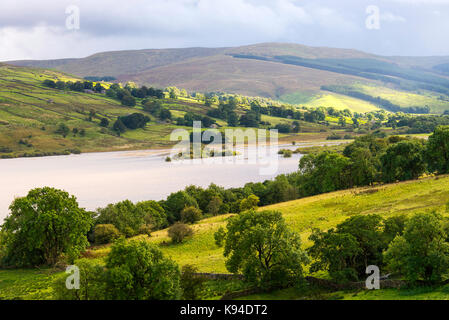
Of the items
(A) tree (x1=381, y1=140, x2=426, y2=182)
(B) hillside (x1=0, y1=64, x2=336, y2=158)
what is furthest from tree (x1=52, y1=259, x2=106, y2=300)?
(B) hillside (x1=0, y1=64, x2=336, y2=158)

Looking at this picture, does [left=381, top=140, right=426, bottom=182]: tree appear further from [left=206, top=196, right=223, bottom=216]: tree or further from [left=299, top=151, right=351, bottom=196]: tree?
[left=206, top=196, right=223, bottom=216]: tree

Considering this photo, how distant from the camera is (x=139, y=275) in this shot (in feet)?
84.7

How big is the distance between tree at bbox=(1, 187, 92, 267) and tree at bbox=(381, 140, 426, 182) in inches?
1914

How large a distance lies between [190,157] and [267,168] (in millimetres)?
38398

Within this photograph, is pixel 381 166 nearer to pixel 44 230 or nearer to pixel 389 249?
pixel 389 249

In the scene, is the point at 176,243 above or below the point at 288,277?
below

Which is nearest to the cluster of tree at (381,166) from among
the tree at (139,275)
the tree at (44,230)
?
the tree at (44,230)

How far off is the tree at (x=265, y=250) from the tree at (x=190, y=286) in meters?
3.93

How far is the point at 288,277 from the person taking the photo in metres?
30.4

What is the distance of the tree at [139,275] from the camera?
81.6 feet

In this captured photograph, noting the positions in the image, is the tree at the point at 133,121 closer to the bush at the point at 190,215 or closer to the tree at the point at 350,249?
the bush at the point at 190,215
